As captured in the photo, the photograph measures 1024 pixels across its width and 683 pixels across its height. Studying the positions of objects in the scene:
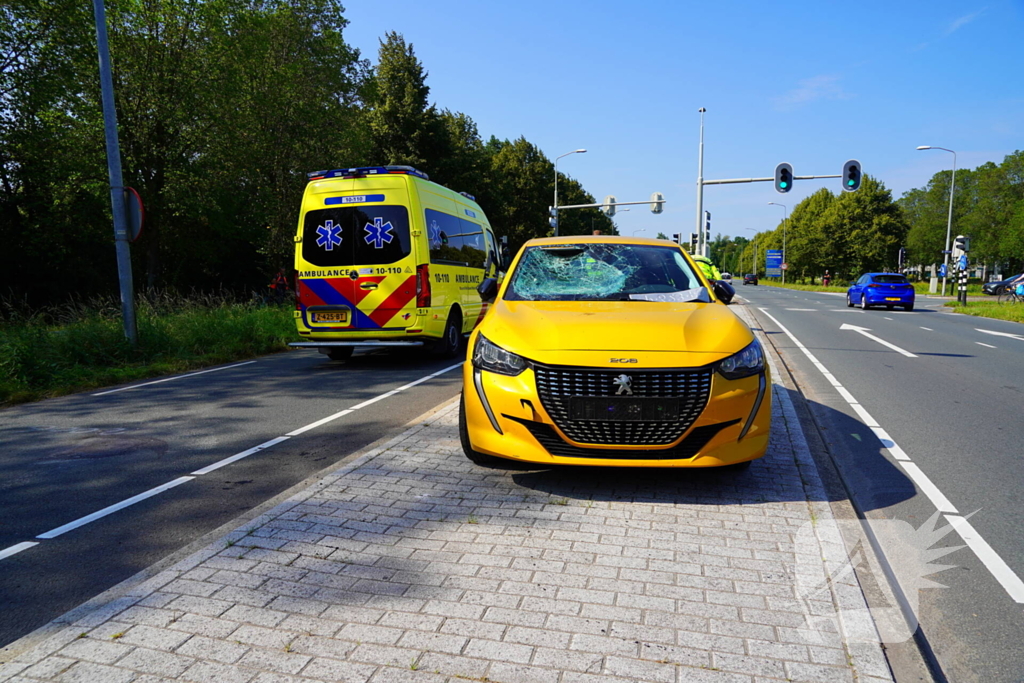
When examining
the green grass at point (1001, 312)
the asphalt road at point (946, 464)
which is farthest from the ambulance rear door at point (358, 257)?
the green grass at point (1001, 312)

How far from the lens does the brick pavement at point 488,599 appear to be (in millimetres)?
2418

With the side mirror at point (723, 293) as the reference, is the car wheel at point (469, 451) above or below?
below

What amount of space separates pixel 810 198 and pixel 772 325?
9067 centimetres

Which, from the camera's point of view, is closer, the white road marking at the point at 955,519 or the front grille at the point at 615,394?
the white road marking at the point at 955,519

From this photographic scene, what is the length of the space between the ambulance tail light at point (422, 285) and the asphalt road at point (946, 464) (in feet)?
18.0

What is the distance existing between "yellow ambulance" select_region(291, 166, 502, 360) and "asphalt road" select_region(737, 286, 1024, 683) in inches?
222

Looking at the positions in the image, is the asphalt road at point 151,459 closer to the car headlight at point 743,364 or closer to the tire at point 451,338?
the tire at point 451,338

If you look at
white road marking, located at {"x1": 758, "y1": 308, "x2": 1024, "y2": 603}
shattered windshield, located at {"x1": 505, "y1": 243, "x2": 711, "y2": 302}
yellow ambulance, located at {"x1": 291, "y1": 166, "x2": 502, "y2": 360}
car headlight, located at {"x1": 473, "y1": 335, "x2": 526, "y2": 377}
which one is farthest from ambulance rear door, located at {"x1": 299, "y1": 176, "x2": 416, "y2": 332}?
white road marking, located at {"x1": 758, "y1": 308, "x2": 1024, "y2": 603}

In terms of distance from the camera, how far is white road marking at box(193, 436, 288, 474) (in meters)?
5.02

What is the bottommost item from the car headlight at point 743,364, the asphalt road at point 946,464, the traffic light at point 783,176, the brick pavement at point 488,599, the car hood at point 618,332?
the asphalt road at point 946,464

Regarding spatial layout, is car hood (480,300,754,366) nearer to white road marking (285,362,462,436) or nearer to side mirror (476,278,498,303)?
side mirror (476,278,498,303)

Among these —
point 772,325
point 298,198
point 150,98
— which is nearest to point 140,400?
point 772,325

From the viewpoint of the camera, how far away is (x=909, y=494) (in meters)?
4.59

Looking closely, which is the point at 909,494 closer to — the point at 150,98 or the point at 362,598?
the point at 362,598
